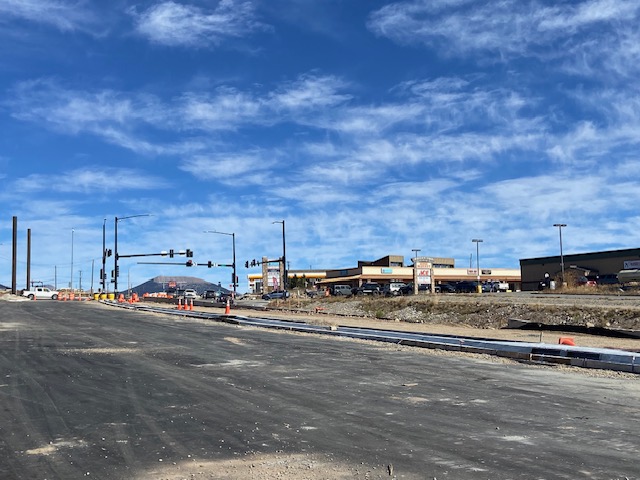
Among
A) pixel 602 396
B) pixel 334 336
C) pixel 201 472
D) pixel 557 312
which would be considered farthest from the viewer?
pixel 557 312

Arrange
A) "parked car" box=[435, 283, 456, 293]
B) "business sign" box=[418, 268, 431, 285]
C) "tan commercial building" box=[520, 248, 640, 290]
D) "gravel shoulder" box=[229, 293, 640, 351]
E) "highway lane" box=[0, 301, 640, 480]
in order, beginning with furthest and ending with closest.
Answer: "tan commercial building" box=[520, 248, 640, 290] → "parked car" box=[435, 283, 456, 293] → "business sign" box=[418, 268, 431, 285] → "gravel shoulder" box=[229, 293, 640, 351] → "highway lane" box=[0, 301, 640, 480]

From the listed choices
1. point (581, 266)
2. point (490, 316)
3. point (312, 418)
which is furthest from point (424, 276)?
point (581, 266)

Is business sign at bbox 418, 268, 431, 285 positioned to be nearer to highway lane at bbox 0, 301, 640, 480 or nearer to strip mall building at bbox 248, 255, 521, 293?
highway lane at bbox 0, 301, 640, 480

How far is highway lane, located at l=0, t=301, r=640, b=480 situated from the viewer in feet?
22.6

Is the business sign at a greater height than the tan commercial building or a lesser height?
lesser

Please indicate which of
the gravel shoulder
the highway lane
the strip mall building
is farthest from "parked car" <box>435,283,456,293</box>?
the highway lane

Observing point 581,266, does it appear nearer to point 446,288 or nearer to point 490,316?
point 446,288

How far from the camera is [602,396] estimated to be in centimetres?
1120

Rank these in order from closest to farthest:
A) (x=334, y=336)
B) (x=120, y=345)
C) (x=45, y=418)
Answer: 1. (x=45, y=418)
2. (x=120, y=345)
3. (x=334, y=336)

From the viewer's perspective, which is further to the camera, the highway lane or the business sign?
the business sign

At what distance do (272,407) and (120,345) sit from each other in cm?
1161

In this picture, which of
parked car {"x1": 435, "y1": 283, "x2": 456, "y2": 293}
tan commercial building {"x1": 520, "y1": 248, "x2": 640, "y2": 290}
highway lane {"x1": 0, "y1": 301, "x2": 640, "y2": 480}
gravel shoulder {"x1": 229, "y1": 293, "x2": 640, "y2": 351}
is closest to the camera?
highway lane {"x1": 0, "y1": 301, "x2": 640, "y2": 480}

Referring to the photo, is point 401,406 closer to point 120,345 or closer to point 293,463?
point 293,463

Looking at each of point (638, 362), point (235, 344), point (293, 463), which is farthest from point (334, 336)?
point (293, 463)
